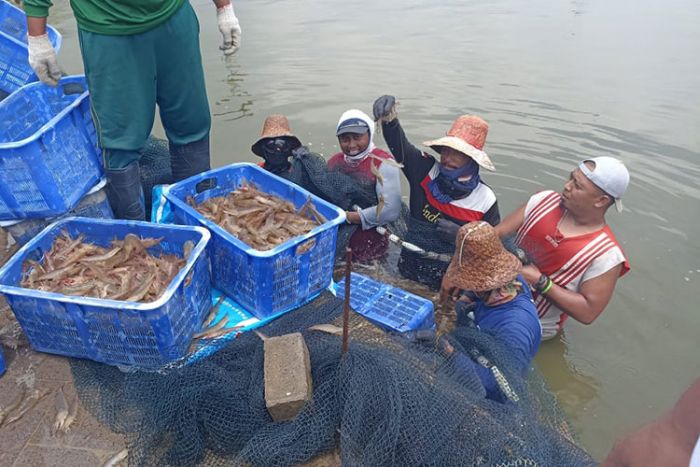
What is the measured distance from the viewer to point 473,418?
2523mm

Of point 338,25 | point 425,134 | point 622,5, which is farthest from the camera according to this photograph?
point 622,5

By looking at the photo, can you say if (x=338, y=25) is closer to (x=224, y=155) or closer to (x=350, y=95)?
(x=350, y=95)

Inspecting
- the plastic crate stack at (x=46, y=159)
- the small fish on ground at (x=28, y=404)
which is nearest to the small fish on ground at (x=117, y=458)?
the small fish on ground at (x=28, y=404)

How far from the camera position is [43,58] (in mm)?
3709

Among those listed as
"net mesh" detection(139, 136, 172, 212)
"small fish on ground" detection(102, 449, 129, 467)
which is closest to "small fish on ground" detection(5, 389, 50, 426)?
"small fish on ground" detection(102, 449, 129, 467)

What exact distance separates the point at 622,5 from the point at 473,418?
20.8 metres

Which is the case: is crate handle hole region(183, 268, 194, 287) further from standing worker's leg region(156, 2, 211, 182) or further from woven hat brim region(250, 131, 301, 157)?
woven hat brim region(250, 131, 301, 157)

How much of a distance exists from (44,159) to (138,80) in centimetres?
89

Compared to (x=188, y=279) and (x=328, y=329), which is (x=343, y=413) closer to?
(x=328, y=329)

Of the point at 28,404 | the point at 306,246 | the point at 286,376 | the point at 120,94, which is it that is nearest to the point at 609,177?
the point at 306,246

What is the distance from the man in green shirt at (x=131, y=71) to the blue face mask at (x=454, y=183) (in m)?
2.13

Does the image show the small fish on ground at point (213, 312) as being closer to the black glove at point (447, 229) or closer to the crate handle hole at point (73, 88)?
the black glove at point (447, 229)

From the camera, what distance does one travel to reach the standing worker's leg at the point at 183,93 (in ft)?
12.0

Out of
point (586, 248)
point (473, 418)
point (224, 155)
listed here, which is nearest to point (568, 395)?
point (586, 248)
